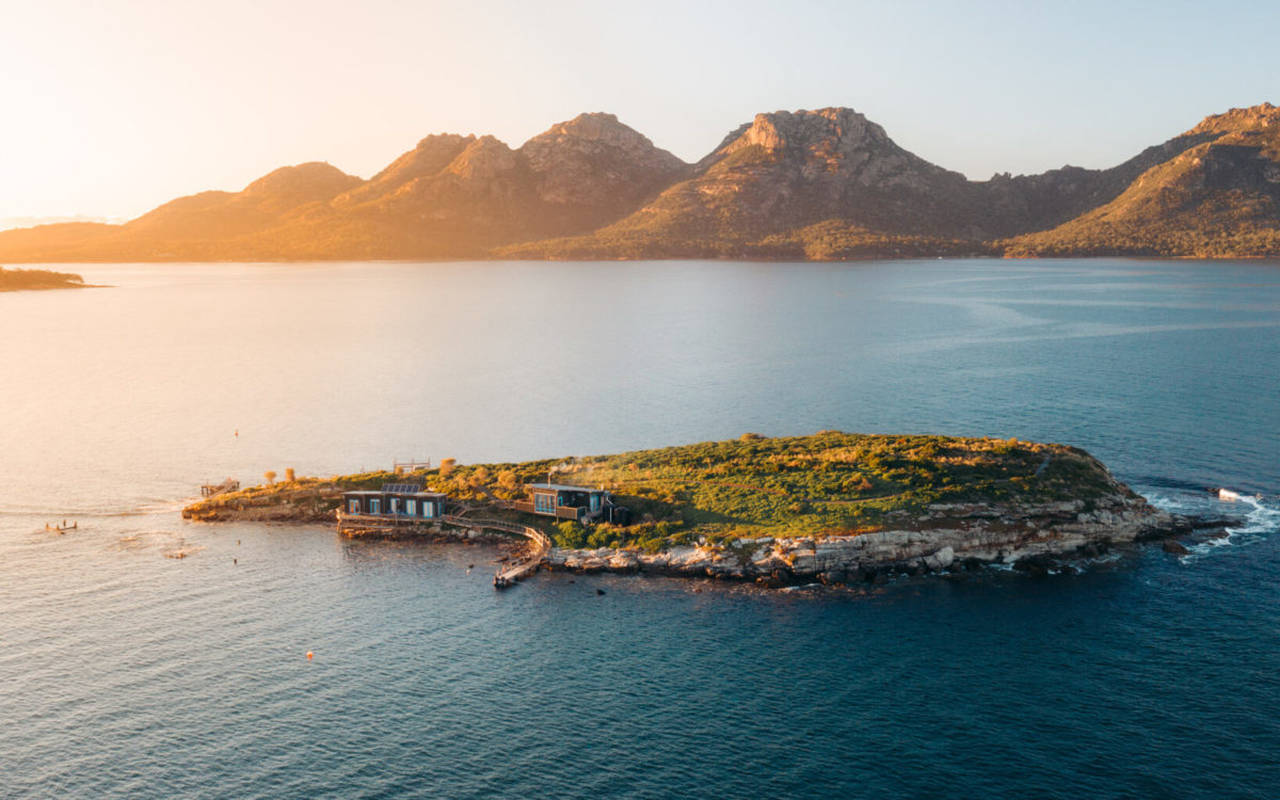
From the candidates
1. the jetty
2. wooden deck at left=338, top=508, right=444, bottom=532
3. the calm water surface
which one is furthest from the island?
the calm water surface

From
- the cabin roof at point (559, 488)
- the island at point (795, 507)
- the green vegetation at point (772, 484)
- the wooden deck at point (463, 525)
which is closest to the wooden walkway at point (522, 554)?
the wooden deck at point (463, 525)

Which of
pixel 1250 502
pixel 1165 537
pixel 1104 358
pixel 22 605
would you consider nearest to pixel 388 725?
pixel 22 605

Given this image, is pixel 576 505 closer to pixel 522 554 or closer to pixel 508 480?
pixel 522 554

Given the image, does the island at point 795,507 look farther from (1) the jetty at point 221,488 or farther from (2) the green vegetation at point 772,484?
(1) the jetty at point 221,488

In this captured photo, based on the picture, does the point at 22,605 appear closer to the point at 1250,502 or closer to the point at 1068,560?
the point at 1068,560

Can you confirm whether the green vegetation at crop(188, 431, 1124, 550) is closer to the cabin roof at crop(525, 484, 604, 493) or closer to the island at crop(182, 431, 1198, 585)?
the island at crop(182, 431, 1198, 585)

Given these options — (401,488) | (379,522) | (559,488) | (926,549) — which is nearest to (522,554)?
(559,488)
